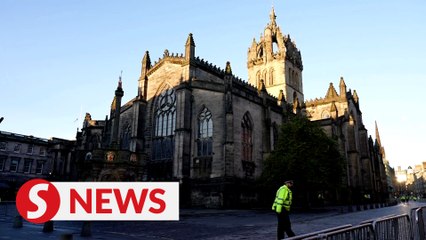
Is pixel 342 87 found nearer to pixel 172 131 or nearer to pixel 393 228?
pixel 172 131

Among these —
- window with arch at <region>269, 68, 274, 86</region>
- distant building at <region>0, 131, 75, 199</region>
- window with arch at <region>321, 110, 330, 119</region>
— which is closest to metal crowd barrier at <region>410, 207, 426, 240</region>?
window with arch at <region>321, 110, 330, 119</region>

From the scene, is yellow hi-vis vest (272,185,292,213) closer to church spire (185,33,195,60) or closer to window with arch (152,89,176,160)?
window with arch (152,89,176,160)

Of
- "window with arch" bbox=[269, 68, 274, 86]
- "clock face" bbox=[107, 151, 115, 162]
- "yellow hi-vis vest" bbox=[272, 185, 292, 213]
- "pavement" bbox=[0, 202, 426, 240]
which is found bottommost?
"pavement" bbox=[0, 202, 426, 240]

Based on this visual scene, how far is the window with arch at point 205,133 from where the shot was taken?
31877mm

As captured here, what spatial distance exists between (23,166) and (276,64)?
156ft

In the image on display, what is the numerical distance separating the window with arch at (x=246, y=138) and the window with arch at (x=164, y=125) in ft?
25.2

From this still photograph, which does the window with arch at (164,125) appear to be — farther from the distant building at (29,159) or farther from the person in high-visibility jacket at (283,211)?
the person in high-visibility jacket at (283,211)

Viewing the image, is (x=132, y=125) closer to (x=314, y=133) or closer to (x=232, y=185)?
(x=232, y=185)

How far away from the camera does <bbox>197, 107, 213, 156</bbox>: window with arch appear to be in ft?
105

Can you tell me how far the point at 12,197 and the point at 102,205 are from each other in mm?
42237

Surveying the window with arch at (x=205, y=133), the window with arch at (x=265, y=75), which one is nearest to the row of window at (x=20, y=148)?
the window with arch at (x=205, y=133)

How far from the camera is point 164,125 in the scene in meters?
36.3

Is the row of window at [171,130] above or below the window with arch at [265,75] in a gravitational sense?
below

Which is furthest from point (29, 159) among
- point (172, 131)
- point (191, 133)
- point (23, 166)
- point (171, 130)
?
A: point (191, 133)
